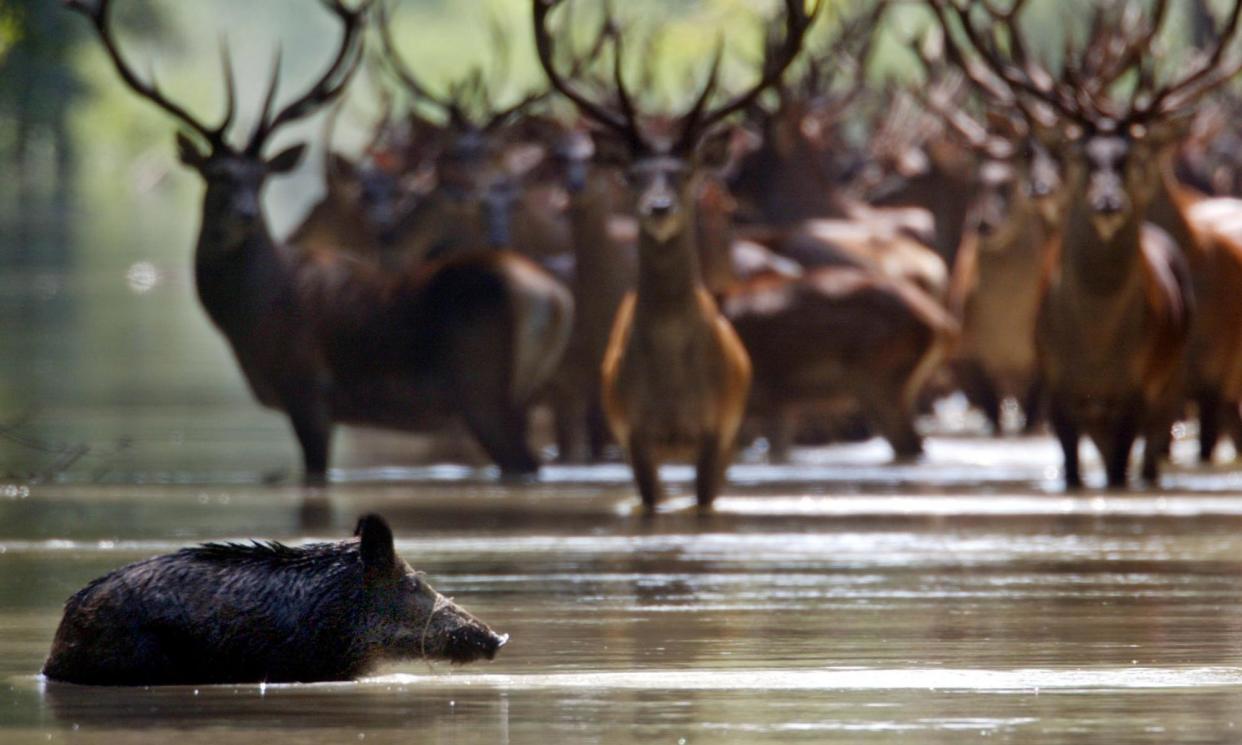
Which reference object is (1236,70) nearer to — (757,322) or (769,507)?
(757,322)

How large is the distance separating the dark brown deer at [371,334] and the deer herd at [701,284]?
0.02m

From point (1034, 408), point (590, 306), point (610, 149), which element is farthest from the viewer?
point (1034, 408)

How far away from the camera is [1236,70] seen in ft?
55.8

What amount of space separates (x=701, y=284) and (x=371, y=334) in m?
2.12

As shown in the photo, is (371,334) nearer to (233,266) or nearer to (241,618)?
(233,266)

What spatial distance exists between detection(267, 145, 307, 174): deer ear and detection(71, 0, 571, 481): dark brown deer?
0.05ft

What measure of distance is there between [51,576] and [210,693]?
10.4 feet

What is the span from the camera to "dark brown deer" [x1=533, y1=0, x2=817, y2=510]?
13.8 metres

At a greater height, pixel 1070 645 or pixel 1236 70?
pixel 1236 70

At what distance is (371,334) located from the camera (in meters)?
16.9

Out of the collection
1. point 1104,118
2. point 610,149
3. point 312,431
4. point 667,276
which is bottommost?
point 312,431

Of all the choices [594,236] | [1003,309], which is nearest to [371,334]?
[594,236]

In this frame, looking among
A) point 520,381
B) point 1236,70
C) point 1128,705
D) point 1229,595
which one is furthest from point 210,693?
point 1236,70

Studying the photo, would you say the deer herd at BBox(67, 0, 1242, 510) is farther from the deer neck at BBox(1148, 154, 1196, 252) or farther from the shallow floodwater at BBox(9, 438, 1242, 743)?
the shallow floodwater at BBox(9, 438, 1242, 743)
